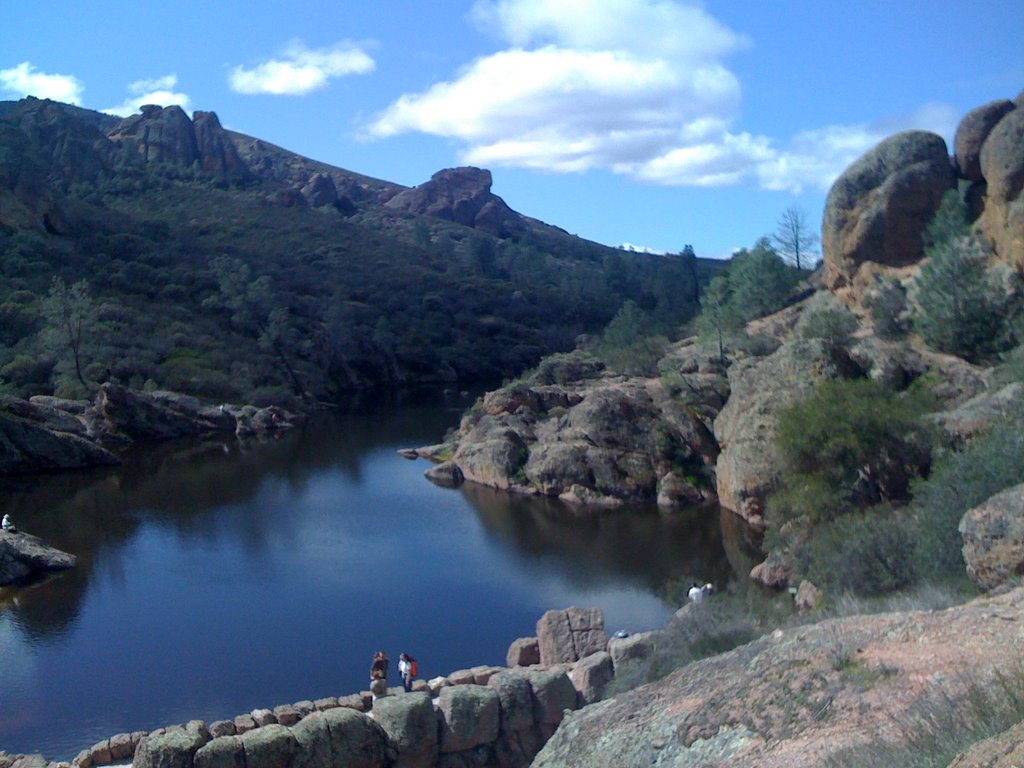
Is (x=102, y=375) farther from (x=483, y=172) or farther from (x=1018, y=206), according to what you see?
(x=483, y=172)

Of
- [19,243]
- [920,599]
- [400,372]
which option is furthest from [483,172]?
[920,599]

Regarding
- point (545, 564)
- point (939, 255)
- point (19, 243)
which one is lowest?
point (545, 564)

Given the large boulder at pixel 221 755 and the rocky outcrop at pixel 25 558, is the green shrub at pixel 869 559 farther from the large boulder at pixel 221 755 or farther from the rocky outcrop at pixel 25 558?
the rocky outcrop at pixel 25 558

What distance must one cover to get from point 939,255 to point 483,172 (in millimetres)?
135866

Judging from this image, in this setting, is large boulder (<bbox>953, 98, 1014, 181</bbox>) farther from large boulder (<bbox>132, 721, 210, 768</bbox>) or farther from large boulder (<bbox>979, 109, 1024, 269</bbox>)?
large boulder (<bbox>132, 721, 210, 768</bbox>)

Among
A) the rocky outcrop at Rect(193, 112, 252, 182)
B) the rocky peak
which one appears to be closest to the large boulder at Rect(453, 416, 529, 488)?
the rocky outcrop at Rect(193, 112, 252, 182)

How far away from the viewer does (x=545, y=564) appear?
28.9m

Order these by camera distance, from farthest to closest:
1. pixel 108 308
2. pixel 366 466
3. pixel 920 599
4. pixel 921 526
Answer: pixel 108 308 → pixel 366 466 → pixel 921 526 → pixel 920 599

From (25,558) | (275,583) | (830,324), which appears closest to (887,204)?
(830,324)

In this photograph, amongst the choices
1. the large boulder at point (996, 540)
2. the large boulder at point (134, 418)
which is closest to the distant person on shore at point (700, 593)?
the large boulder at point (996, 540)

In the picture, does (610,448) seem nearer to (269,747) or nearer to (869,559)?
(869,559)

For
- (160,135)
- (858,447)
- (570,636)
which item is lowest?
(570,636)

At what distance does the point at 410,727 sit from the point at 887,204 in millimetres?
39686

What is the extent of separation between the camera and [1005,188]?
41031mm
